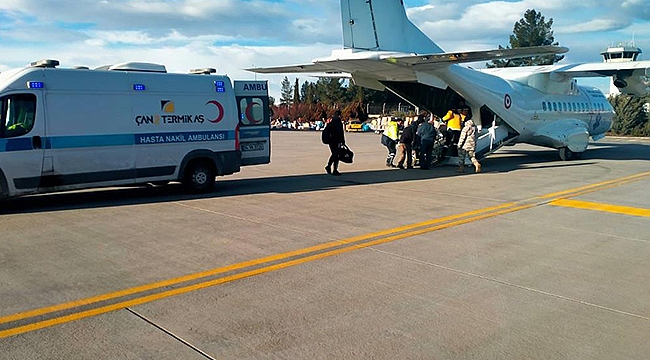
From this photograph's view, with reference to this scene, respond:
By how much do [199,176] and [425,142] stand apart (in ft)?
25.9

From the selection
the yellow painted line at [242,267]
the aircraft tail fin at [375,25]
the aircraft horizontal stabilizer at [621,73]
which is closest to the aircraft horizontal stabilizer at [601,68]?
the aircraft horizontal stabilizer at [621,73]

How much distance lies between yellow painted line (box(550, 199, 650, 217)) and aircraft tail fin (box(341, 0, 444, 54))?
7.06m

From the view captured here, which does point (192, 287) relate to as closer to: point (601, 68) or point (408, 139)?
point (408, 139)

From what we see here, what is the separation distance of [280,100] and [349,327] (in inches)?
4201

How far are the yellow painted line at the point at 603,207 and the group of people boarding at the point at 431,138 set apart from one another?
5.39 m

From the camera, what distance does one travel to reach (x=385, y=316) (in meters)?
4.84

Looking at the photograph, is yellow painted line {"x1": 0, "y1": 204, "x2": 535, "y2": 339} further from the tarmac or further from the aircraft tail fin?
the aircraft tail fin

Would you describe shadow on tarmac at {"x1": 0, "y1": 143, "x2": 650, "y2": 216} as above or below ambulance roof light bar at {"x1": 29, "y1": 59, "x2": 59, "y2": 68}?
below

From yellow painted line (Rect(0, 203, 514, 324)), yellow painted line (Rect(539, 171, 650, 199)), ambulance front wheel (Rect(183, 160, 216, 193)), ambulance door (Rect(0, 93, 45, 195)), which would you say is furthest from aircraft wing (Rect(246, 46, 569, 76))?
ambulance door (Rect(0, 93, 45, 195))

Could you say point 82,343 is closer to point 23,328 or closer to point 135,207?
point 23,328

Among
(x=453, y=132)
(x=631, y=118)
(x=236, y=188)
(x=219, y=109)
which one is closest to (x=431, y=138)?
(x=453, y=132)

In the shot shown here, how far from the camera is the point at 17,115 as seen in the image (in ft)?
31.1

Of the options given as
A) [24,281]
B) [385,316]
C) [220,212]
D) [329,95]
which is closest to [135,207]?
[220,212]

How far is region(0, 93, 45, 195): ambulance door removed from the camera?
938cm
